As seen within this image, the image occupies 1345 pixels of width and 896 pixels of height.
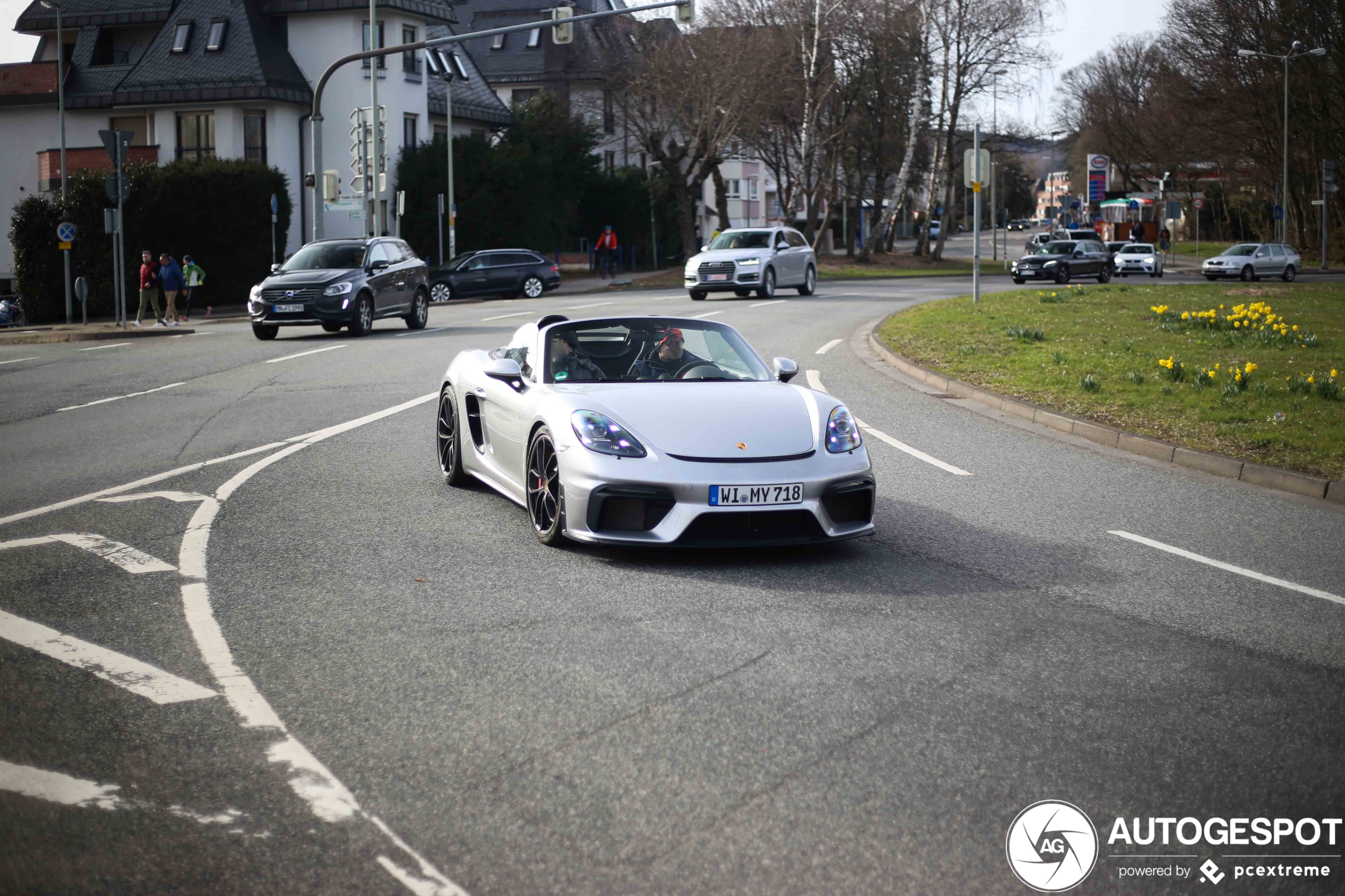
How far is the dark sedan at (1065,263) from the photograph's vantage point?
149ft

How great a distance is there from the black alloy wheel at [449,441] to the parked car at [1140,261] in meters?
49.1

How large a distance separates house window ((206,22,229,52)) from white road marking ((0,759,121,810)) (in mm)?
49522

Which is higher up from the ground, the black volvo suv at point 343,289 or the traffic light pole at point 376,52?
the traffic light pole at point 376,52

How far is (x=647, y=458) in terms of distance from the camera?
6.81 meters

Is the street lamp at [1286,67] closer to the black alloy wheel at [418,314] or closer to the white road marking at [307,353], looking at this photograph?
the black alloy wheel at [418,314]

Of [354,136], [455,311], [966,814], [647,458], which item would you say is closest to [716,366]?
[647,458]

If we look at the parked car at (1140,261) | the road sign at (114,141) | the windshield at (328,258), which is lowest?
the windshield at (328,258)

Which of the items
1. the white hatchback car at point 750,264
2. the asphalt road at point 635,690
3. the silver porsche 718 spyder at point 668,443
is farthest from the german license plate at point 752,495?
the white hatchback car at point 750,264

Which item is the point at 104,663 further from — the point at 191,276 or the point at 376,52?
the point at 191,276

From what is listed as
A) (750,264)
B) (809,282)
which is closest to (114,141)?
(750,264)

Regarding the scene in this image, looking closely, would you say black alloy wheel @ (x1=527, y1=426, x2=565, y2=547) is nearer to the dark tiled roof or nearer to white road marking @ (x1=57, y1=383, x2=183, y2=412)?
white road marking @ (x1=57, y1=383, x2=183, y2=412)

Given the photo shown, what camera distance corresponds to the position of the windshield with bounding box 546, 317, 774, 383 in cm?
803

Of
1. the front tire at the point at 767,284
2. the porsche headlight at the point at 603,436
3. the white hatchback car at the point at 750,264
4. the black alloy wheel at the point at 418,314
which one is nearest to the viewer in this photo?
the porsche headlight at the point at 603,436

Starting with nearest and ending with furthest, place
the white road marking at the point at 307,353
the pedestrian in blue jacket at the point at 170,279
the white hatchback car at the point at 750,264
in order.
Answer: the white road marking at the point at 307,353
the pedestrian in blue jacket at the point at 170,279
the white hatchback car at the point at 750,264
